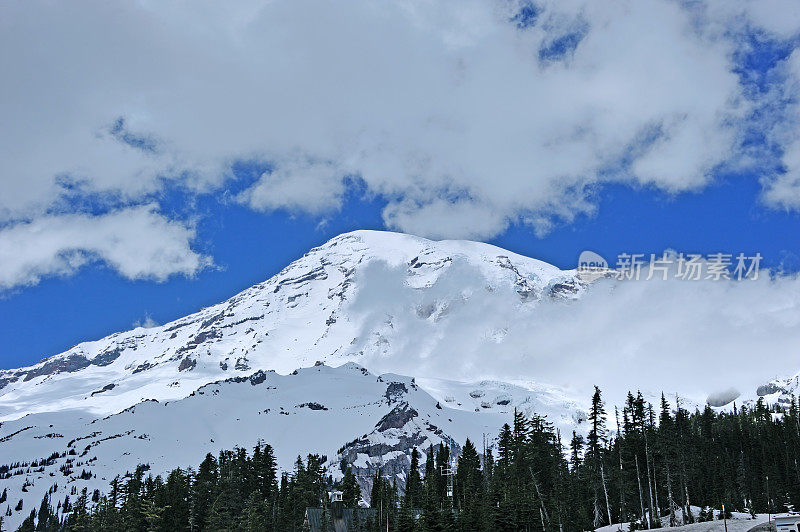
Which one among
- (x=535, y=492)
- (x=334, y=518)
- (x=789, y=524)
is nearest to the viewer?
(x=789, y=524)

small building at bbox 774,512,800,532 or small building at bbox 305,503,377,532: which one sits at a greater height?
small building at bbox 305,503,377,532

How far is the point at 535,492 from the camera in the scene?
4136 inches

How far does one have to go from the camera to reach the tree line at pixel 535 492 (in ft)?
306

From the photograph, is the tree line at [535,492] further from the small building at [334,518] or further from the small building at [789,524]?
the small building at [789,524]

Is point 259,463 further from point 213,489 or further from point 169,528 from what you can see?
point 169,528

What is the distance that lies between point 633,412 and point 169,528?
7106 centimetres

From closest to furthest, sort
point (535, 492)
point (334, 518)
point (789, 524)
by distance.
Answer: point (789, 524) → point (535, 492) → point (334, 518)

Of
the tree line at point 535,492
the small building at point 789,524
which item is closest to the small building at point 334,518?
the tree line at point 535,492

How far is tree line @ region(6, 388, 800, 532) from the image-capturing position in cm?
9338

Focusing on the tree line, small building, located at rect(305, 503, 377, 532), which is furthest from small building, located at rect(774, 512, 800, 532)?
small building, located at rect(305, 503, 377, 532)

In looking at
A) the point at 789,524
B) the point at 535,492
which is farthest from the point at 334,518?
the point at 789,524

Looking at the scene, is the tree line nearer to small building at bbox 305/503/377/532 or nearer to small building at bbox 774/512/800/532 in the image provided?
small building at bbox 305/503/377/532

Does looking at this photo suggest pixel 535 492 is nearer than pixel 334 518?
Yes

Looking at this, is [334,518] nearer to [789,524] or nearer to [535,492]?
[535,492]
